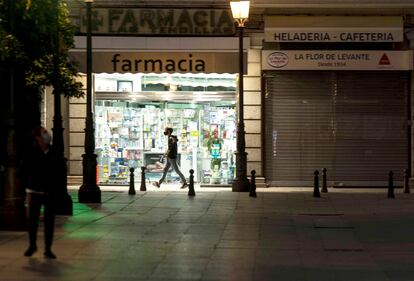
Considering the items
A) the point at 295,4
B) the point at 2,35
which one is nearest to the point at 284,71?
the point at 295,4

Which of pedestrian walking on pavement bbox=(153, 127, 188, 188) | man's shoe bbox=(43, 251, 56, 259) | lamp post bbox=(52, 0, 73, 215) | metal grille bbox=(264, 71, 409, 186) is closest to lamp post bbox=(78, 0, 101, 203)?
lamp post bbox=(52, 0, 73, 215)

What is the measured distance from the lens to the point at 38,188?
392 inches

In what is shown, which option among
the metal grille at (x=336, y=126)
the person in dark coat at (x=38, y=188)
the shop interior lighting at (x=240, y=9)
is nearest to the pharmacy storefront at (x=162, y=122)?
the metal grille at (x=336, y=126)

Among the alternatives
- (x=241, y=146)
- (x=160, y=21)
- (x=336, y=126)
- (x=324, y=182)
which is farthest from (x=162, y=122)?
(x=324, y=182)

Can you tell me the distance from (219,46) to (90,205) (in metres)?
7.33

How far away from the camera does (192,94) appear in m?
22.2

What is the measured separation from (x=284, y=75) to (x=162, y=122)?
434 cm

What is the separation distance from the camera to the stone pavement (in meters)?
9.06

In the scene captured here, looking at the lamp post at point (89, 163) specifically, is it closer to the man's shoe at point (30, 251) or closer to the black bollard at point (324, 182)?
the black bollard at point (324, 182)

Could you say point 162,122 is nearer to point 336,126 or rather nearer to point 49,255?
point 336,126

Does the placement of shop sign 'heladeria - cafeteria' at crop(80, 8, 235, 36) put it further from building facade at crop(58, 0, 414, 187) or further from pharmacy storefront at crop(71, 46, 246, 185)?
→ pharmacy storefront at crop(71, 46, 246, 185)

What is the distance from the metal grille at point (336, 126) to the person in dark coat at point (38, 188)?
Answer: 12.5 m

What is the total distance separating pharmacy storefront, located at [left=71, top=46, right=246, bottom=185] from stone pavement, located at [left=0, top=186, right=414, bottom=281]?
13.9ft

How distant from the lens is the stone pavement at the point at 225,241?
906 cm
